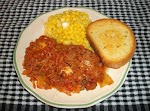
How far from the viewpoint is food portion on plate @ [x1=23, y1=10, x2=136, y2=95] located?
239 cm

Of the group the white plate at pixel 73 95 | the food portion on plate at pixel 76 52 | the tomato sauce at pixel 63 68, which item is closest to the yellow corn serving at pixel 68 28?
the food portion on plate at pixel 76 52

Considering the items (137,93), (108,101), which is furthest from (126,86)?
(108,101)

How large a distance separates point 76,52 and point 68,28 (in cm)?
46

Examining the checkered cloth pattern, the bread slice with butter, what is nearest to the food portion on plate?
the bread slice with butter

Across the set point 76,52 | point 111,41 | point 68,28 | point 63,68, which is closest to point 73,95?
point 63,68

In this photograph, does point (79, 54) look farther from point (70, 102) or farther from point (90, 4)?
point (90, 4)

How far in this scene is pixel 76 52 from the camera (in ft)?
8.45

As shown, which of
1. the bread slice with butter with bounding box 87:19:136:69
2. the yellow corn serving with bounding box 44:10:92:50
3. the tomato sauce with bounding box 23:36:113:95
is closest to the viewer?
the tomato sauce with bounding box 23:36:113:95

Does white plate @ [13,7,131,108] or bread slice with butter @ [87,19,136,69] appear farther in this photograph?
bread slice with butter @ [87,19,136,69]

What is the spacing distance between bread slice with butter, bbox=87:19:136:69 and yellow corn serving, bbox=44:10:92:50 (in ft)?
0.33

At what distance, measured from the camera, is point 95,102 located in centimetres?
227

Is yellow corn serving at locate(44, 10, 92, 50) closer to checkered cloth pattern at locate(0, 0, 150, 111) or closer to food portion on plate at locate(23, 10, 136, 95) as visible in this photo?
food portion on plate at locate(23, 10, 136, 95)

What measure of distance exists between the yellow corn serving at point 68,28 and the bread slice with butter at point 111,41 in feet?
0.33

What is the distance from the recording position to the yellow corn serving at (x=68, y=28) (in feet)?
9.44
